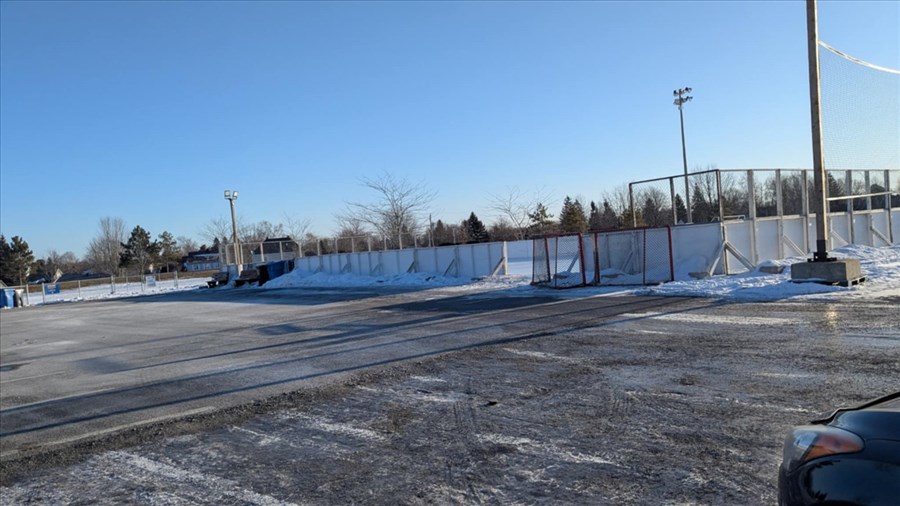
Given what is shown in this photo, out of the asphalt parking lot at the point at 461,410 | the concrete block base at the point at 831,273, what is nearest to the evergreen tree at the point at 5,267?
the asphalt parking lot at the point at 461,410

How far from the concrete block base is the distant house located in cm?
11413

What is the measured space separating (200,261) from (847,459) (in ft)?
428

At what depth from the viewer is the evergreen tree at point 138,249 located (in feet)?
301

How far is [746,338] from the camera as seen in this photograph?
938cm

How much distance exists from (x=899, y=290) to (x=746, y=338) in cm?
699

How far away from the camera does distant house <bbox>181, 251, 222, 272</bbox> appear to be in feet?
391

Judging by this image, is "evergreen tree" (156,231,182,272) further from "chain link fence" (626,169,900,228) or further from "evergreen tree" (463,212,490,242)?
"chain link fence" (626,169,900,228)

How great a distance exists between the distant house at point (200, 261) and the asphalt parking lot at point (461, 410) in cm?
11236

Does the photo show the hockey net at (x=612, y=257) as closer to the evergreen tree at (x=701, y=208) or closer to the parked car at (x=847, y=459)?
the evergreen tree at (x=701, y=208)

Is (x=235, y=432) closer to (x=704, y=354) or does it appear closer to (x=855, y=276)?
(x=704, y=354)

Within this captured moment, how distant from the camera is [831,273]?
580 inches

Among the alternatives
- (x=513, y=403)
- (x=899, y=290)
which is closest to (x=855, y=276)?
(x=899, y=290)

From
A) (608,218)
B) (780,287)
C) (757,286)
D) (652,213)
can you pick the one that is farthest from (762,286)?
(608,218)

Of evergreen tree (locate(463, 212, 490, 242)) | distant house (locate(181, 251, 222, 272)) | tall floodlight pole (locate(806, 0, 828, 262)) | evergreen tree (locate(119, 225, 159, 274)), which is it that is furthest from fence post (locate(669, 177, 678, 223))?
distant house (locate(181, 251, 222, 272))
